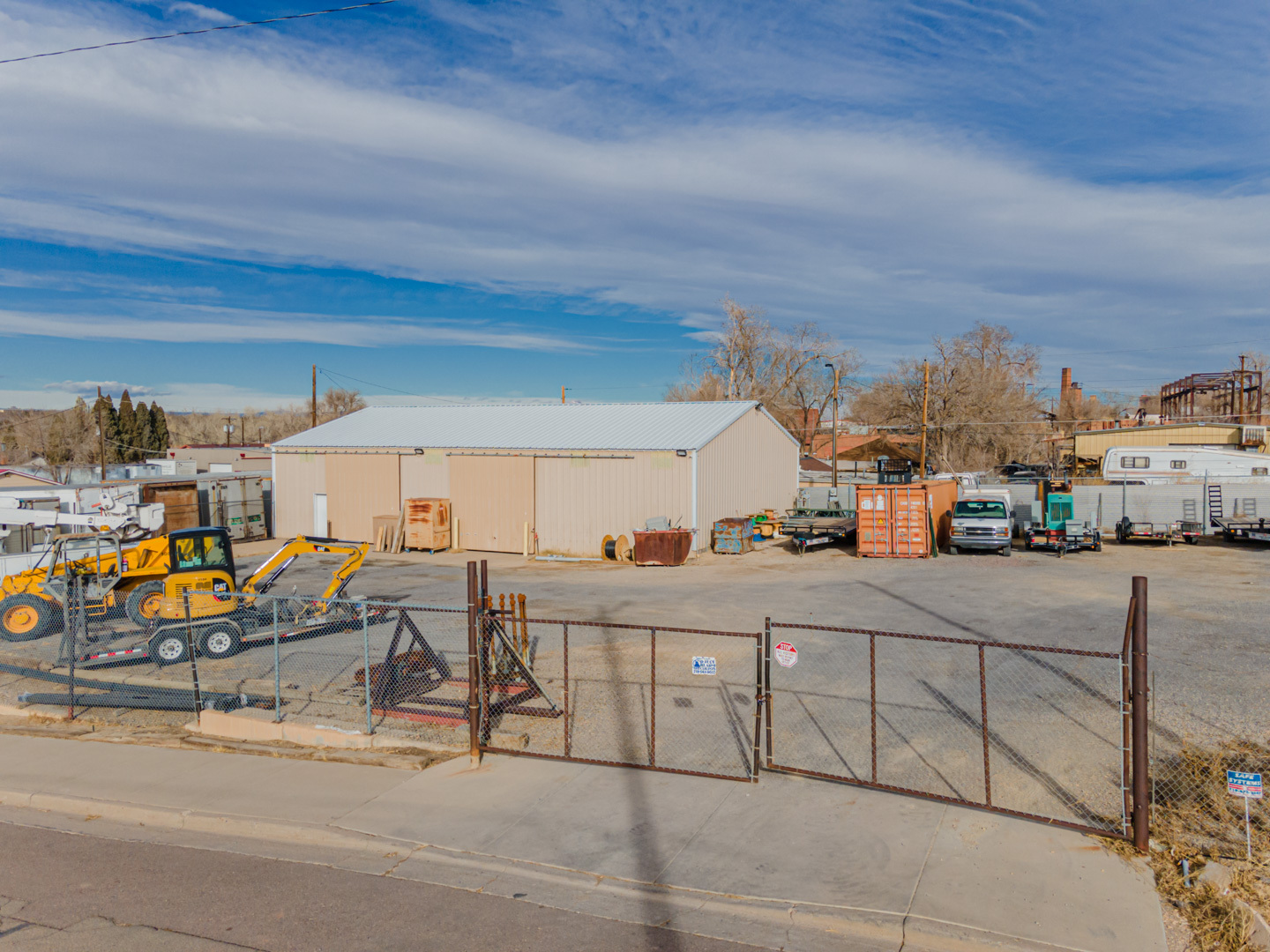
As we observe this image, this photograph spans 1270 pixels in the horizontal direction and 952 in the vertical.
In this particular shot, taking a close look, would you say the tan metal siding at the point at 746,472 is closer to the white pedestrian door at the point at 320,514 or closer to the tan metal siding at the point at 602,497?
the tan metal siding at the point at 602,497

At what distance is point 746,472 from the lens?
35.1m

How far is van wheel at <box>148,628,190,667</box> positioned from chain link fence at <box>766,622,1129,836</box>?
423 inches

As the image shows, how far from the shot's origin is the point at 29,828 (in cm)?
929

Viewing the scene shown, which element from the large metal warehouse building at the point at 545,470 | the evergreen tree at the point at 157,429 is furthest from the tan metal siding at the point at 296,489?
the evergreen tree at the point at 157,429

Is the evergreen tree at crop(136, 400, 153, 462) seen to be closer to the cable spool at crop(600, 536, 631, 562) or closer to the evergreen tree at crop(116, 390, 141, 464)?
the evergreen tree at crop(116, 390, 141, 464)

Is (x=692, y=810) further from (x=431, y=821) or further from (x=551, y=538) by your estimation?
(x=551, y=538)

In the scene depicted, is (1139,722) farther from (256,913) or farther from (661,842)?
(256,913)

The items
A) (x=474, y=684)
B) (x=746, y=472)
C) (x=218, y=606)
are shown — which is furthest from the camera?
(x=746, y=472)

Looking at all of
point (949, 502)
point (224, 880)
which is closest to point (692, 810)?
point (224, 880)

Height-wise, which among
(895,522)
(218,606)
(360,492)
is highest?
(360,492)

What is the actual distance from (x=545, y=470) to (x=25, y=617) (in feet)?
59.1

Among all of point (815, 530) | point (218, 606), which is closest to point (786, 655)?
point (218, 606)

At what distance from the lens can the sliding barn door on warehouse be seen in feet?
109

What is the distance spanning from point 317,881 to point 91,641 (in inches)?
454
